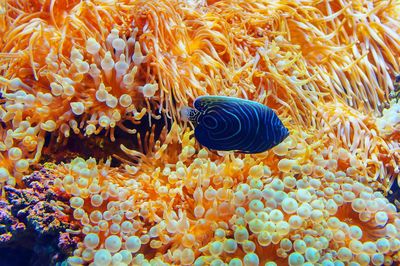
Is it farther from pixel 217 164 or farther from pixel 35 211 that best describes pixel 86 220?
pixel 217 164

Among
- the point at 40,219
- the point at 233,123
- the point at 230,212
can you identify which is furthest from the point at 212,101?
the point at 40,219

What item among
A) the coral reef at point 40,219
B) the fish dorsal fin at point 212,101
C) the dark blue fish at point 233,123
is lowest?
the coral reef at point 40,219

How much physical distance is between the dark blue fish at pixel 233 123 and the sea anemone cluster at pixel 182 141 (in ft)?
1.01

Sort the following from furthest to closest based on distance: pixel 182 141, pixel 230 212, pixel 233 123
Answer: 1. pixel 182 141
2. pixel 230 212
3. pixel 233 123

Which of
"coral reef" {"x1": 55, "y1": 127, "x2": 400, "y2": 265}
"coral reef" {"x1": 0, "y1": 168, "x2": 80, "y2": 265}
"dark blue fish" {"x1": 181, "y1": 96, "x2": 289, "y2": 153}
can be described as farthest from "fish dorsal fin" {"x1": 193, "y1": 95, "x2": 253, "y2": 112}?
"coral reef" {"x1": 0, "y1": 168, "x2": 80, "y2": 265}

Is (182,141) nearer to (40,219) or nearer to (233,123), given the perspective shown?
(233,123)

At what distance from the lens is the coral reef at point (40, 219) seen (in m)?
1.57

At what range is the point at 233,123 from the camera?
1.37m

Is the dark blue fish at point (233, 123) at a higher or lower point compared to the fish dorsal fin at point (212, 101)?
lower

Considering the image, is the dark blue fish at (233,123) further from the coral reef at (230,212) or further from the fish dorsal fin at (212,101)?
the coral reef at (230,212)

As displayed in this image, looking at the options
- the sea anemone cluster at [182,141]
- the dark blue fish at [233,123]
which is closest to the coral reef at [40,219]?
the sea anemone cluster at [182,141]

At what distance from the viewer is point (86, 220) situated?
155cm

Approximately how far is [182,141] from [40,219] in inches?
28.2

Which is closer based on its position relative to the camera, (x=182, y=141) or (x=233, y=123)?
(x=233, y=123)
